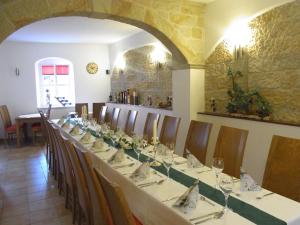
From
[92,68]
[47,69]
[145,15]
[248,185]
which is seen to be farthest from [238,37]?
[47,69]

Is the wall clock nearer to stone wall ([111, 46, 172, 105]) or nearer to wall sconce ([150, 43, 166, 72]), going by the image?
stone wall ([111, 46, 172, 105])

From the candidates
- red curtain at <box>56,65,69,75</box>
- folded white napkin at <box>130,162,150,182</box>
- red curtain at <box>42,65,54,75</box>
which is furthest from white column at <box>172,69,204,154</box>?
red curtain at <box>42,65,54,75</box>

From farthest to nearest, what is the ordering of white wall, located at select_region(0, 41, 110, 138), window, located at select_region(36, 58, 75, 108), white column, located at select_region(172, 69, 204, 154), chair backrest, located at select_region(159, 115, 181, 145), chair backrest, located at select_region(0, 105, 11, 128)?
window, located at select_region(36, 58, 75, 108) < white wall, located at select_region(0, 41, 110, 138) < chair backrest, located at select_region(0, 105, 11, 128) < white column, located at select_region(172, 69, 204, 154) < chair backrest, located at select_region(159, 115, 181, 145)

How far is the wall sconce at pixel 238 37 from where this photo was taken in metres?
3.60

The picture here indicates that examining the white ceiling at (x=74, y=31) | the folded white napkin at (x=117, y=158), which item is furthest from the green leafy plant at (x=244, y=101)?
the white ceiling at (x=74, y=31)

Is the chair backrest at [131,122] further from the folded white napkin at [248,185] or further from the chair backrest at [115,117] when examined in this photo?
the folded white napkin at [248,185]

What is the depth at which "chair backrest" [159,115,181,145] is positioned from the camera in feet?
11.4

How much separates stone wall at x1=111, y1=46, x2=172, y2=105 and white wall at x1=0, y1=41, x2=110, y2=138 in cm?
93

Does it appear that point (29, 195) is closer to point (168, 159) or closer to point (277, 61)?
point (168, 159)

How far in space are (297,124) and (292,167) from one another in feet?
3.42

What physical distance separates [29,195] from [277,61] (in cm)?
360

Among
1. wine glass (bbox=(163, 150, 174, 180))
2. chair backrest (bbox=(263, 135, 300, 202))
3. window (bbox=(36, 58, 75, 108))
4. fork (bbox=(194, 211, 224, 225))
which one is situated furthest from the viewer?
window (bbox=(36, 58, 75, 108))

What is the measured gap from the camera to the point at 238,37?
3.73 metres

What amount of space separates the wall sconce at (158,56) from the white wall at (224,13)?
145 cm
